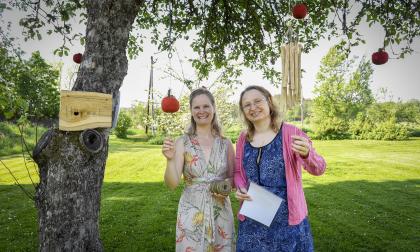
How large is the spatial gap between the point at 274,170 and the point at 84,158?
1.53m

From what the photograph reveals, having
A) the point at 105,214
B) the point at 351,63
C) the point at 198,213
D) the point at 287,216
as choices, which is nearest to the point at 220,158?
the point at 198,213

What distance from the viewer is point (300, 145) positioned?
2.10 metres

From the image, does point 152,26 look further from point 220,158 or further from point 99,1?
point 220,158

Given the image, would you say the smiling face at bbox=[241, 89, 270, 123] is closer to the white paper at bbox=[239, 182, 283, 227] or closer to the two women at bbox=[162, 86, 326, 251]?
the two women at bbox=[162, 86, 326, 251]

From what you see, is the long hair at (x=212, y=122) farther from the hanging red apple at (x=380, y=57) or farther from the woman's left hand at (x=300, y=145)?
the hanging red apple at (x=380, y=57)

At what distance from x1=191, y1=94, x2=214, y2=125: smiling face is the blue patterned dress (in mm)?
554

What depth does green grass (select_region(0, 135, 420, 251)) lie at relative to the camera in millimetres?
4909

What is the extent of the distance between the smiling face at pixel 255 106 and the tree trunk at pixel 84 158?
1.15 metres

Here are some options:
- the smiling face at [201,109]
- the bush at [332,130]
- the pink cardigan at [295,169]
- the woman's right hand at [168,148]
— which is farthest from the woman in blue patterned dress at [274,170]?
the bush at [332,130]

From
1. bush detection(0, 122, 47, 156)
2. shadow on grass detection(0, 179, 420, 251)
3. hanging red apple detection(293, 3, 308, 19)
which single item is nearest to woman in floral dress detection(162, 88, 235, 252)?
hanging red apple detection(293, 3, 308, 19)

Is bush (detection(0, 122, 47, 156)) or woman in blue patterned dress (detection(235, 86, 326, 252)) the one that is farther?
bush (detection(0, 122, 47, 156))

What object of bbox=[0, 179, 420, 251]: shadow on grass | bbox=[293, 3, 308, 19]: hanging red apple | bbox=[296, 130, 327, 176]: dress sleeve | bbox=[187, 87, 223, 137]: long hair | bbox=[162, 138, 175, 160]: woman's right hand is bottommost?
bbox=[0, 179, 420, 251]: shadow on grass

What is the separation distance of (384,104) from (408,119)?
2.95 metres

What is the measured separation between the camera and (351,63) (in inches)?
1348
